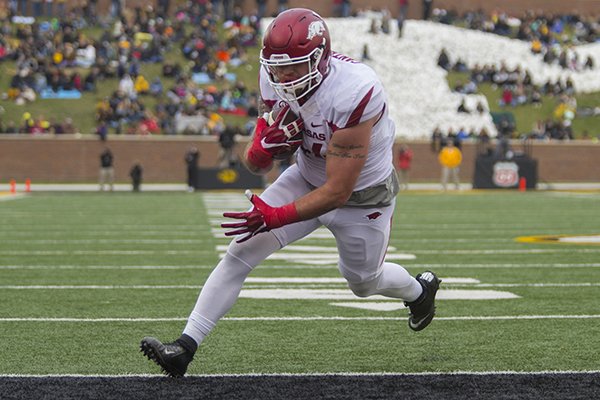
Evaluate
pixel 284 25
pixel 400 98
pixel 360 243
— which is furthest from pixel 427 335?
pixel 400 98

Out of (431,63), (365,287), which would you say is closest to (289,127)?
(365,287)

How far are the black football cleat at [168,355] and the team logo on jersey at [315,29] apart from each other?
1.45 meters

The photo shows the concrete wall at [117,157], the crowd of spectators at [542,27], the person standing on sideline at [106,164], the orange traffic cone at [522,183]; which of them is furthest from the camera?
the crowd of spectators at [542,27]

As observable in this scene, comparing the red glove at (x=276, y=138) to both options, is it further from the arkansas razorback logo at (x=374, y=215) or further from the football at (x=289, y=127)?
the arkansas razorback logo at (x=374, y=215)

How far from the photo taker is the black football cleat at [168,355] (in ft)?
16.4

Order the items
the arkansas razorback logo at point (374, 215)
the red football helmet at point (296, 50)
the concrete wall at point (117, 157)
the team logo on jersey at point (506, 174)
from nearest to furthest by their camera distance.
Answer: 1. the red football helmet at point (296, 50)
2. the arkansas razorback logo at point (374, 215)
3. the team logo on jersey at point (506, 174)
4. the concrete wall at point (117, 157)

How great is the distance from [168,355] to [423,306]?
5.07 ft

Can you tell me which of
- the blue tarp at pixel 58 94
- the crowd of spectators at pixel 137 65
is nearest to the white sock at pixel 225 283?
the crowd of spectators at pixel 137 65

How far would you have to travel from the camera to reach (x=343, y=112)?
478 cm

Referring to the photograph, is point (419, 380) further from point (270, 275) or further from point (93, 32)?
point (93, 32)

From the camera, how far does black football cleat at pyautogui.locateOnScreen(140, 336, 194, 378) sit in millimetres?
5000

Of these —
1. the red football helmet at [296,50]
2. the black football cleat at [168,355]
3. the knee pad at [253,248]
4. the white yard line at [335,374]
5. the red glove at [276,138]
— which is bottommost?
the white yard line at [335,374]

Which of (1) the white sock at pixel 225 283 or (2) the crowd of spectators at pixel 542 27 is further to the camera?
(2) the crowd of spectators at pixel 542 27

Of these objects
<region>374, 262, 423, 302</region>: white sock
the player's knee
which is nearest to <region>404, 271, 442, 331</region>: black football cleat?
Result: <region>374, 262, 423, 302</region>: white sock
